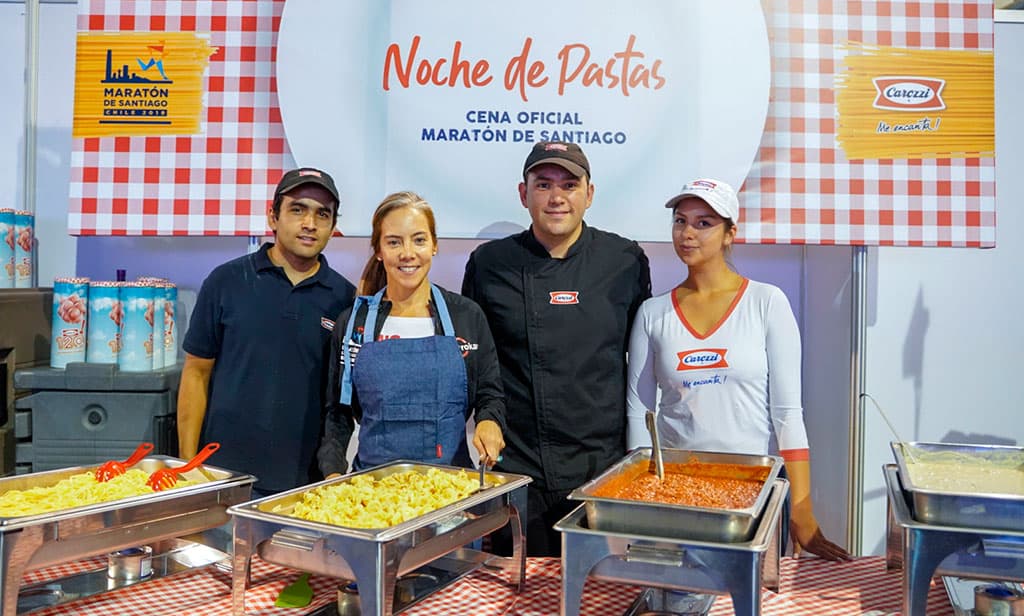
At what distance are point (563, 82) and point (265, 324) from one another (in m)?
1.42

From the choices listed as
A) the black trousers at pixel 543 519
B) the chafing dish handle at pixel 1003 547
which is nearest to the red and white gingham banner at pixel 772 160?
the black trousers at pixel 543 519

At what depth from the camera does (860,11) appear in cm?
291

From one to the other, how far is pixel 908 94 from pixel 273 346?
2494 millimetres

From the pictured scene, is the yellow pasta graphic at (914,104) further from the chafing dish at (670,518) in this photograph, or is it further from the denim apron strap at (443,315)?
the chafing dish at (670,518)

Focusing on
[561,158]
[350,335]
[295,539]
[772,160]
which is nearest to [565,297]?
[561,158]

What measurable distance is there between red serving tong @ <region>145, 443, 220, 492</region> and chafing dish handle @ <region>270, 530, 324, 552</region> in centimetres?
47

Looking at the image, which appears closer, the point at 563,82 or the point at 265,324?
the point at 265,324

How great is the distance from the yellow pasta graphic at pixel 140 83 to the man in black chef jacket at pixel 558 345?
1.45m

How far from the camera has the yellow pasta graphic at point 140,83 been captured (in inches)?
117

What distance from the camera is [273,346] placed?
8.14ft

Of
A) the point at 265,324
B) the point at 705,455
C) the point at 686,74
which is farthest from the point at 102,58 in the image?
the point at 705,455

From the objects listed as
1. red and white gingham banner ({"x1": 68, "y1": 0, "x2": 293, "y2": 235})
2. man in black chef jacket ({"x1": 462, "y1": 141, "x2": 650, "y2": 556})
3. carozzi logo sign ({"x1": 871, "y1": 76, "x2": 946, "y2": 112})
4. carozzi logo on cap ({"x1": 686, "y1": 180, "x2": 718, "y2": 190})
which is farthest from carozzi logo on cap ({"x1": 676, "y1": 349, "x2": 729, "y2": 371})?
red and white gingham banner ({"x1": 68, "y1": 0, "x2": 293, "y2": 235})

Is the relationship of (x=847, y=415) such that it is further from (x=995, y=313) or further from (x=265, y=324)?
(x=265, y=324)

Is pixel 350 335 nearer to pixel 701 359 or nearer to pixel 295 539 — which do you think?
pixel 295 539
